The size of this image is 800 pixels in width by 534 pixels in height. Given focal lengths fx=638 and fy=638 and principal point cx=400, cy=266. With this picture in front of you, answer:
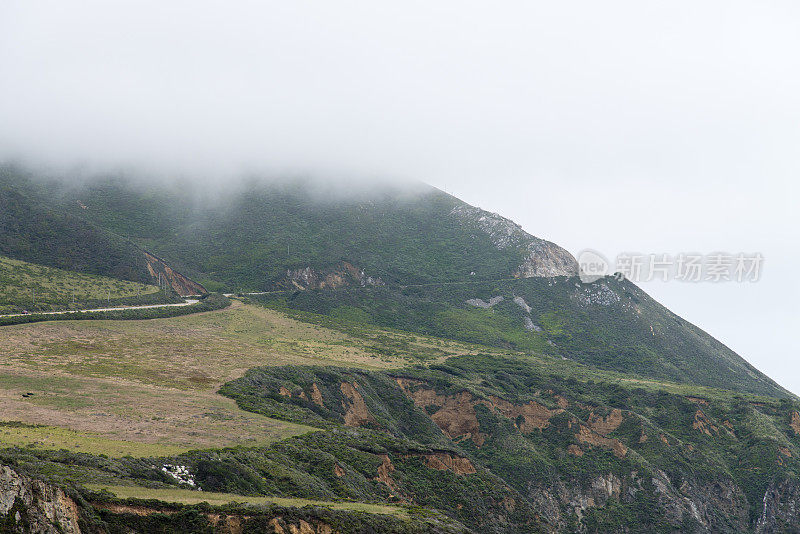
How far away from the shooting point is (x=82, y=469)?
26094 mm

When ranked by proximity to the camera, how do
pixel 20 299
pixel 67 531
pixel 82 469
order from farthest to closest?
pixel 20 299 → pixel 82 469 → pixel 67 531

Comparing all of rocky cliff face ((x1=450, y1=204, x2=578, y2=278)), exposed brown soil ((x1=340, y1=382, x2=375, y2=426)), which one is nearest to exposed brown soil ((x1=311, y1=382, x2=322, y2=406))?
exposed brown soil ((x1=340, y1=382, x2=375, y2=426))

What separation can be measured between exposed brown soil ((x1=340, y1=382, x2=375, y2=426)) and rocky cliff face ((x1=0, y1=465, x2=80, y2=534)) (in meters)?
38.1

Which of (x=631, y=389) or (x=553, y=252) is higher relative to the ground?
(x=553, y=252)

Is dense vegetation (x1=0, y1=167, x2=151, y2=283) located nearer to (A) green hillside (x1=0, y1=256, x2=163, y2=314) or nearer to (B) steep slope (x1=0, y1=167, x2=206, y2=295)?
(B) steep slope (x1=0, y1=167, x2=206, y2=295)

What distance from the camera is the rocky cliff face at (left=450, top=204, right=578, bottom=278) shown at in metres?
153

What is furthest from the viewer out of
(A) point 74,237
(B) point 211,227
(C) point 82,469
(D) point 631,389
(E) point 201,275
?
(B) point 211,227

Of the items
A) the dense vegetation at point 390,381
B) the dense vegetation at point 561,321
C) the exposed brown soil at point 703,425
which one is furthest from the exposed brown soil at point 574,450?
the dense vegetation at point 561,321

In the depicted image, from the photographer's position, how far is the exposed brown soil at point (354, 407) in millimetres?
58188

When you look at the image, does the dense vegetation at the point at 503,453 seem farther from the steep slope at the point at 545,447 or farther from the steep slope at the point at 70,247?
the steep slope at the point at 70,247

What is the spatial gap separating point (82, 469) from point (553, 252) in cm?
14256

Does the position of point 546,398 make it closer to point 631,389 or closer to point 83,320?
point 631,389

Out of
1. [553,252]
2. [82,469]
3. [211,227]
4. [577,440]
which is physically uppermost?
[553,252]

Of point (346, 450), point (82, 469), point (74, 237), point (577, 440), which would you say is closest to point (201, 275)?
point (74, 237)
